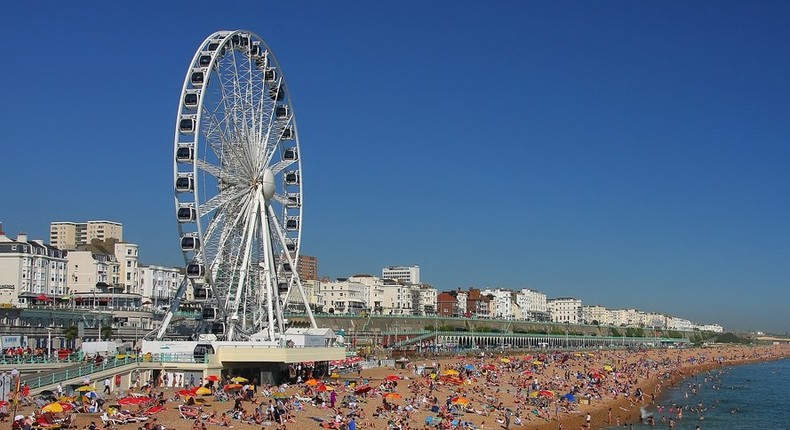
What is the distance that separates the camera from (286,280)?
50.6 m

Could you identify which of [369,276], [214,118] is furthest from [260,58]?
[369,276]

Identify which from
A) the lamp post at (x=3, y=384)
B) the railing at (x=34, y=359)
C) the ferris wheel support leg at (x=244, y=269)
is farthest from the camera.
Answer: the ferris wheel support leg at (x=244, y=269)

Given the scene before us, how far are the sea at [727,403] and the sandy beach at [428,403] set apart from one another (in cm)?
194

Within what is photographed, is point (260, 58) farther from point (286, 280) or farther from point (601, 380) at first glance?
point (601, 380)

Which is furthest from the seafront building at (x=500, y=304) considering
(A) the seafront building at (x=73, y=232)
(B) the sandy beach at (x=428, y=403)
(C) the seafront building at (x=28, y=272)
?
(B) the sandy beach at (x=428, y=403)

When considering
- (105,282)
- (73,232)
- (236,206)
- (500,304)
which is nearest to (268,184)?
(236,206)

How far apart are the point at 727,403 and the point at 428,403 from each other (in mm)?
30419

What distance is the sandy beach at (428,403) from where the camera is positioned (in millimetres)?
33000

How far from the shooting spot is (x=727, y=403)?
63.4 meters

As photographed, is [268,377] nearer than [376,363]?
Yes

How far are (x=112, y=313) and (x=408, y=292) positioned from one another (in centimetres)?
9533

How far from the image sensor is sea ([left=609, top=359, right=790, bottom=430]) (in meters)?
50.8

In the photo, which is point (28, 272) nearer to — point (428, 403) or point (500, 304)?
point (428, 403)

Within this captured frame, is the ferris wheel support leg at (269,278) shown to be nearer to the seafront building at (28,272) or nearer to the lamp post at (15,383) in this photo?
the lamp post at (15,383)
